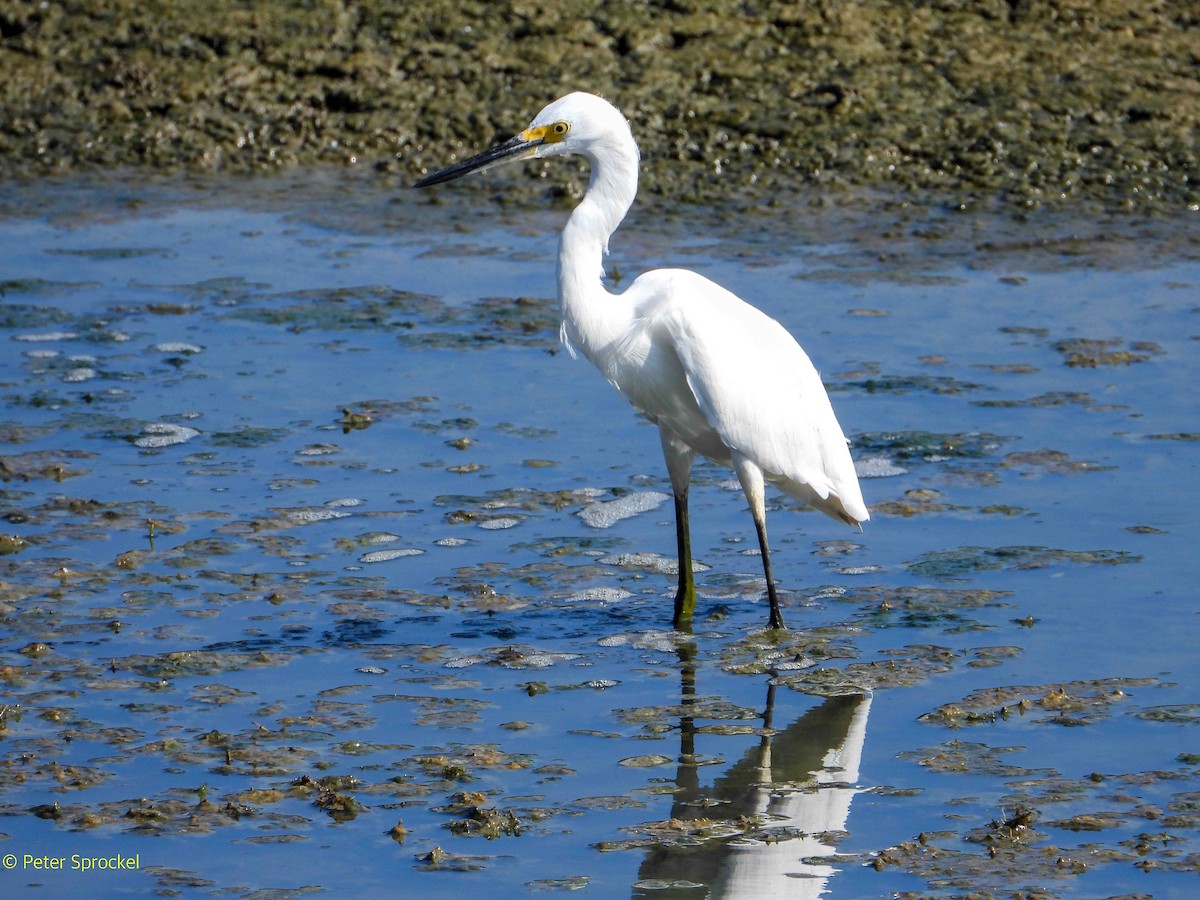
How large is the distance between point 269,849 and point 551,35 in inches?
332

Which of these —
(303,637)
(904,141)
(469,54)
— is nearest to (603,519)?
(303,637)

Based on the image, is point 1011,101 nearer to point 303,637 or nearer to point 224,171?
point 224,171

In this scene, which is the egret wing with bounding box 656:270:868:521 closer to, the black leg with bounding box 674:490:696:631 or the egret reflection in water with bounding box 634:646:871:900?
the black leg with bounding box 674:490:696:631

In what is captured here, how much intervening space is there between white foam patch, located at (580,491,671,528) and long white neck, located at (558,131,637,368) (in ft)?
3.06

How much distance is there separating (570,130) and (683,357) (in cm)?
86

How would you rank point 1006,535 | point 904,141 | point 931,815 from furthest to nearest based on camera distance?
point 904,141
point 1006,535
point 931,815

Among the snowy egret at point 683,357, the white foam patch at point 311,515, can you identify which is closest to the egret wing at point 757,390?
the snowy egret at point 683,357

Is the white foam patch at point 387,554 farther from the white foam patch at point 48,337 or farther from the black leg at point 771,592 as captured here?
the white foam patch at point 48,337

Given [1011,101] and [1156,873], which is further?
[1011,101]

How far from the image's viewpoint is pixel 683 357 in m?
5.14

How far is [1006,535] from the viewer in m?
5.95

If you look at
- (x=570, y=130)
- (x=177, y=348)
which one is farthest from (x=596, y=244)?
(x=177, y=348)

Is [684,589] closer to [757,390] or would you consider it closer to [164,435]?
[757,390]

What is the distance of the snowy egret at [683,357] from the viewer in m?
5.20
